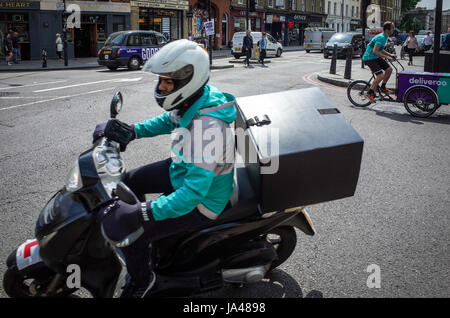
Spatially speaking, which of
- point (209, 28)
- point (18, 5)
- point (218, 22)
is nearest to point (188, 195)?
point (209, 28)

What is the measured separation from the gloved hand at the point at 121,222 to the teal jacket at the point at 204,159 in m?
0.10

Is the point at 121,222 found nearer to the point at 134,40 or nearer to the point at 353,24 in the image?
the point at 134,40

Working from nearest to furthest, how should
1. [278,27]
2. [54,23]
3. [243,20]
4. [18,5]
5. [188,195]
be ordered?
[188,195]
[18,5]
[54,23]
[243,20]
[278,27]

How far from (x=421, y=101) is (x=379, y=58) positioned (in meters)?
1.55

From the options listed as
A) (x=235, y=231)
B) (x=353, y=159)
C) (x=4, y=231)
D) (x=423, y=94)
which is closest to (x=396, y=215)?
(x=353, y=159)

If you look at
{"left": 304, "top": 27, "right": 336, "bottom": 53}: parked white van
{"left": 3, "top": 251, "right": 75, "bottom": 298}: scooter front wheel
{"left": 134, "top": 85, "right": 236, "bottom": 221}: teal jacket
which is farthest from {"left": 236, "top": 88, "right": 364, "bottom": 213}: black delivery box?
{"left": 304, "top": 27, "right": 336, "bottom": 53}: parked white van

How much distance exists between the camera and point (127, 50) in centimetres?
1873

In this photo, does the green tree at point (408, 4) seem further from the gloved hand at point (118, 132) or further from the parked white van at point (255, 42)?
the gloved hand at point (118, 132)

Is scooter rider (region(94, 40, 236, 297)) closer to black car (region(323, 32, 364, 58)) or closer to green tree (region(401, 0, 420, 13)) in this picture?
black car (region(323, 32, 364, 58))

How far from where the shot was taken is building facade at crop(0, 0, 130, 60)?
24844 mm

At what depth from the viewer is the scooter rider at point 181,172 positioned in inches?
79.5

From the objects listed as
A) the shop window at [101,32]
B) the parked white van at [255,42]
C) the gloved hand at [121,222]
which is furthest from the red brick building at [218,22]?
the gloved hand at [121,222]
